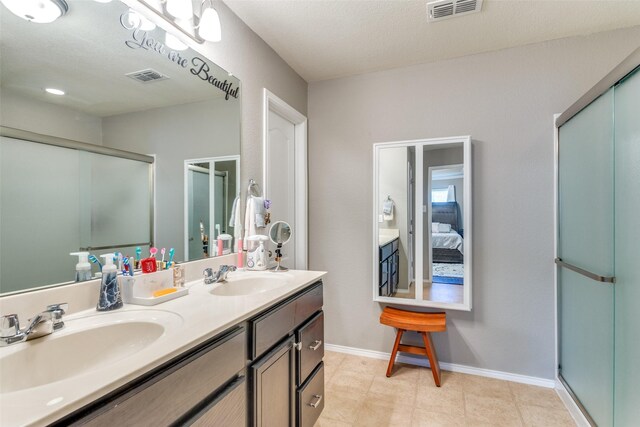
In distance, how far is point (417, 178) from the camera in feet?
7.95

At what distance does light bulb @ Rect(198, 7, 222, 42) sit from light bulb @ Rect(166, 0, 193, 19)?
10cm

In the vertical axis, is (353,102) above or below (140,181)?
above

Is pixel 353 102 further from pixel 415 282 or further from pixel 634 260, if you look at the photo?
pixel 634 260

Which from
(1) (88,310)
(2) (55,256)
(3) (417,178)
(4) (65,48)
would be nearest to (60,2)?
(4) (65,48)

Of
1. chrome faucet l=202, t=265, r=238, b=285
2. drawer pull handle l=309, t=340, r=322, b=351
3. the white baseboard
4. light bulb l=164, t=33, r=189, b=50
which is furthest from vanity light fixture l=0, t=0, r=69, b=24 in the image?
the white baseboard

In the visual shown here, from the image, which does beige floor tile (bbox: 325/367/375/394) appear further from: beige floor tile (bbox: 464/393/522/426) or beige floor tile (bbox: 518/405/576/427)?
beige floor tile (bbox: 518/405/576/427)

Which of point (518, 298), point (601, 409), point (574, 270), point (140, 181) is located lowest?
point (601, 409)

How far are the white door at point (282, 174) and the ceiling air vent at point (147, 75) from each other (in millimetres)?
974

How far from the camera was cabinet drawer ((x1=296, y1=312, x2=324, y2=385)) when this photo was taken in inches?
58.1

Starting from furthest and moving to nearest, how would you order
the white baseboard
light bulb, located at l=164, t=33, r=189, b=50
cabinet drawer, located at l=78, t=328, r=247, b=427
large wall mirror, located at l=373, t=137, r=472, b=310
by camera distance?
large wall mirror, located at l=373, t=137, r=472, b=310 → the white baseboard → light bulb, located at l=164, t=33, r=189, b=50 → cabinet drawer, located at l=78, t=328, r=247, b=427

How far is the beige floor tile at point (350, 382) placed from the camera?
215 cm

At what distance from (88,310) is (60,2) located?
1.07 metres

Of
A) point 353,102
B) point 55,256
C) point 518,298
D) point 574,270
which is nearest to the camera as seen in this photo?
point 55,256

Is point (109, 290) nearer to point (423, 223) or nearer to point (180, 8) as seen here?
point (180, 8)
